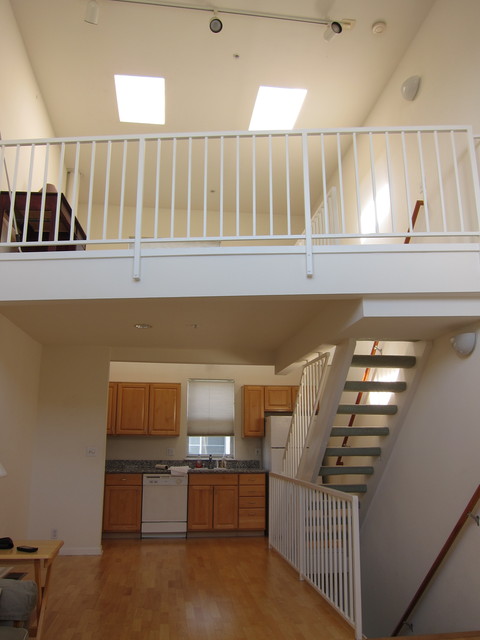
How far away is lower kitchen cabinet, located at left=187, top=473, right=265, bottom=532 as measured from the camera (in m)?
6.69

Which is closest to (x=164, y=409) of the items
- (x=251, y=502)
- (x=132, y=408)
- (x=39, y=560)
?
(x=132, y=408)

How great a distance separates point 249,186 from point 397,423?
14.7 feet

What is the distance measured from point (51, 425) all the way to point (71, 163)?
12.8 feet

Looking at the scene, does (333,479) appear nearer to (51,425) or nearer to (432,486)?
(432,486)

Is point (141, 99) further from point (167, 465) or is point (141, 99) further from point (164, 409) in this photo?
point (167, 465)

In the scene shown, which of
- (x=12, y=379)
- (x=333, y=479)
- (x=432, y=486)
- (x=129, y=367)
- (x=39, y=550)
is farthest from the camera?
(x=129, y=367)

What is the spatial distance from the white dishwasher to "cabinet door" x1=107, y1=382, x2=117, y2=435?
3.31 feet

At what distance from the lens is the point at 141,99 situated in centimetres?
603

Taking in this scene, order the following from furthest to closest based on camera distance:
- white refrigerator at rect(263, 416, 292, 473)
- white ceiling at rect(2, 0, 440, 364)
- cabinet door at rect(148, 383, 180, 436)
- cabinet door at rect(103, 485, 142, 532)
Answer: cabinet door at rect(148, 383, 180, 436) < white refrigerator at rect(263, 416, 292, 473) < cabinet door at rect(103, 485, 142, 532) < white ceiling at rect(2, 0, 440, 364)

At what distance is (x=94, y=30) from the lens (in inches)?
199

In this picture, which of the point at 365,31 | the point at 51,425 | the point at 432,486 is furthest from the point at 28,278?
the point at 365,31

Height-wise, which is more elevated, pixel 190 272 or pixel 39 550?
pixel 190 272

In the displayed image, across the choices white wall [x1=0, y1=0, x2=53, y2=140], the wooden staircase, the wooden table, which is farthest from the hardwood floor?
white wall [x1=0, y1=0, x2=53, y2=140]

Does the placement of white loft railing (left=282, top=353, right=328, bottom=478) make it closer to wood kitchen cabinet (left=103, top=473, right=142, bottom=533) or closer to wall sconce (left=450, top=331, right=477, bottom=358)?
wall sconce (left=450, top=331, right=477, bottom=358)
